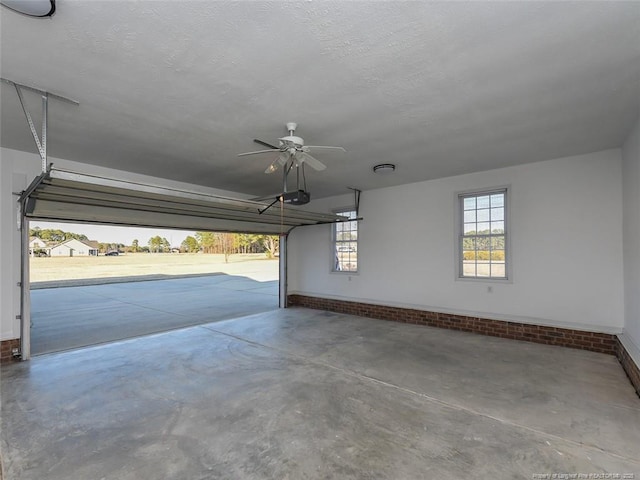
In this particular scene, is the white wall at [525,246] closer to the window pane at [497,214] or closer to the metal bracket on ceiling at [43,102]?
the window pane at [497,214]

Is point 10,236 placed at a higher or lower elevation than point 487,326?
higher

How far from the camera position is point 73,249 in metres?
22.9

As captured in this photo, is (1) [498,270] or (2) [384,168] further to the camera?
(1) [498,270]

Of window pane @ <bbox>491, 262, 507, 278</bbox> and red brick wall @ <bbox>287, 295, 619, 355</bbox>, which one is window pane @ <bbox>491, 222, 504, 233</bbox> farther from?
red brick wall @ <bbox>287, 295, 619, 355</bbox>

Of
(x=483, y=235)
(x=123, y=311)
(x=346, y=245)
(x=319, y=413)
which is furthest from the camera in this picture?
(x=123, y=311)

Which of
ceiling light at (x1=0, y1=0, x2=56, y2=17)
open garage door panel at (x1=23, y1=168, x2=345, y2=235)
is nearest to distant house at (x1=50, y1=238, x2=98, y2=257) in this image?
open garage door panel at (x1=23, y1=168, x2=345, y2=235)

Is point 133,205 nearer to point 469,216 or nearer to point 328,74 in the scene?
point 328,74

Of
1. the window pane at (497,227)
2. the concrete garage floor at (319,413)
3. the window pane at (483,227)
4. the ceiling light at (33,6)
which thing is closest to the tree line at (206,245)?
the window pane at (483,227)

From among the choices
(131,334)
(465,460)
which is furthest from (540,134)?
(131,334)

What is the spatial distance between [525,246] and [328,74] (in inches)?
181

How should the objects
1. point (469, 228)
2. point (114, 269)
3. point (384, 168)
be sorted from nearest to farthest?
point (384, 168) < point (469, 228) < point (114, 269)

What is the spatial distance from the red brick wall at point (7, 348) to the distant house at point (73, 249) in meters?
23.2

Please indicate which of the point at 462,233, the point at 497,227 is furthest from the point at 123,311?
Result: the point at 497,227

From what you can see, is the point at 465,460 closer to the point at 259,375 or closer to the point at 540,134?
the point at 259,375
